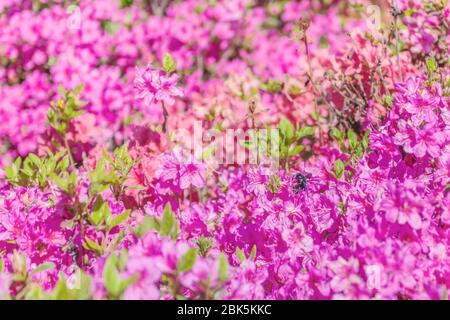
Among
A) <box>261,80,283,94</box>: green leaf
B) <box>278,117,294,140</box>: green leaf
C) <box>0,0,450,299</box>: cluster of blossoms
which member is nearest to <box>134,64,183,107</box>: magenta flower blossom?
<box>0,0,450,299</box>: cluster of blossoms

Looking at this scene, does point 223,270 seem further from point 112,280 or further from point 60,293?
point 60,293

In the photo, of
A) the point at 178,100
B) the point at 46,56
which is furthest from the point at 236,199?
the point at 46,56

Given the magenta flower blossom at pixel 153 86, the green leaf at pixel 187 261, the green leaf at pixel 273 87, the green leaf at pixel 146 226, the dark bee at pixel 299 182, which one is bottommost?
the green leaf at pixel 187 261

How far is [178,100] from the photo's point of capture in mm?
3936

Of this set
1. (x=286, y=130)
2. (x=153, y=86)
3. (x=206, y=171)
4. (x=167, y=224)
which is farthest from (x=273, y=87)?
(x=167, y=224)

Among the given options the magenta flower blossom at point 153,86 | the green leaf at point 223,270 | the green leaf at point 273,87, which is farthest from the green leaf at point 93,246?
the green leaf at point 273,87

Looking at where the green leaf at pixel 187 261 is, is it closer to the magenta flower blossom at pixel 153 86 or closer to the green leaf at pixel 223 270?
the green leaf at pixel 223 270

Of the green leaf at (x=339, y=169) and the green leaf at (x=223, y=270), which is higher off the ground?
the green leaf at (x=339, y=169)

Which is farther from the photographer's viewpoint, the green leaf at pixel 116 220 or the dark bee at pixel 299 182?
the dark bee at pixel 299 182

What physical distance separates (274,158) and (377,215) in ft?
3.15

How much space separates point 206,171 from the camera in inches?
94.0

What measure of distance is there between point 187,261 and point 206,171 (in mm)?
1087

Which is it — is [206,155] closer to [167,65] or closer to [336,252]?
[167,65]

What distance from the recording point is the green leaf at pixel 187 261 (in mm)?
1315
